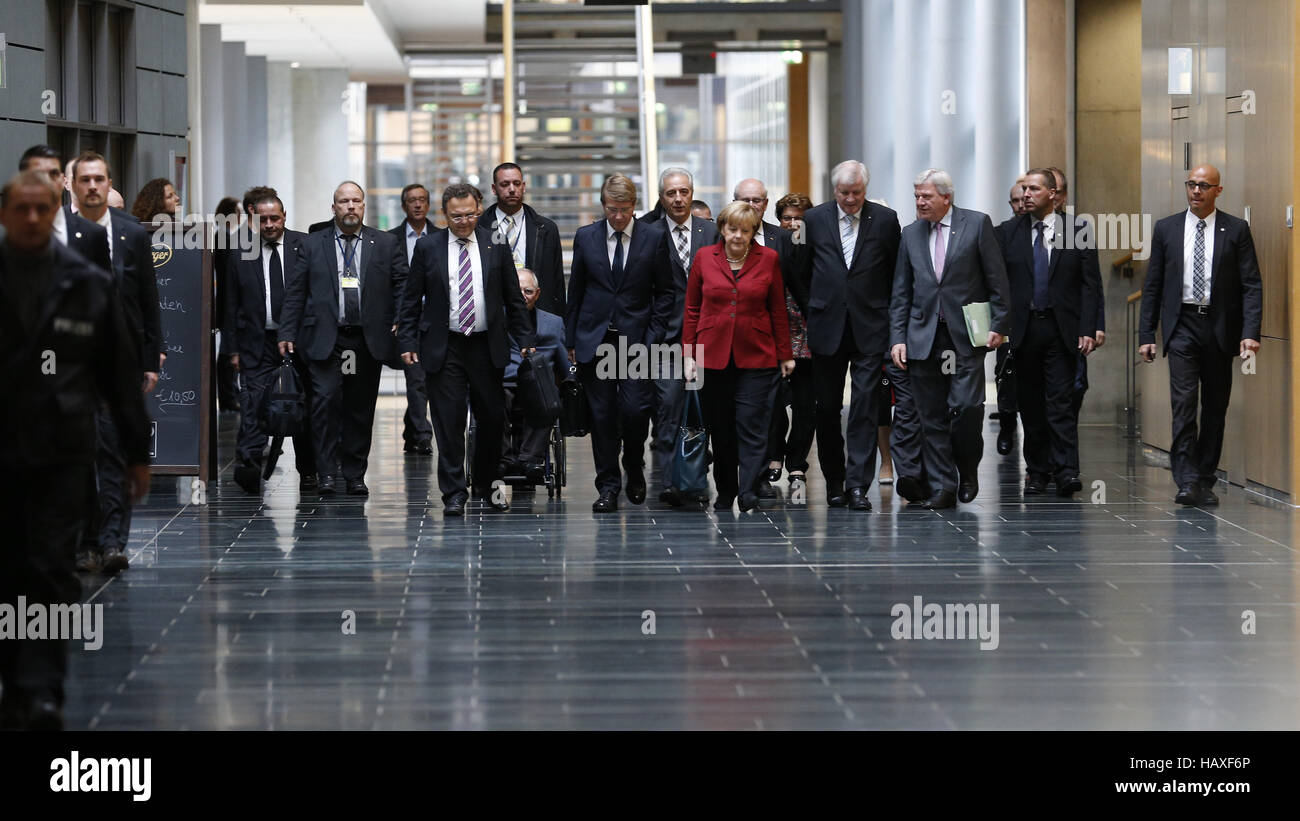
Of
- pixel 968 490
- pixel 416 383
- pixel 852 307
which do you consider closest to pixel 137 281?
pixel 852 307

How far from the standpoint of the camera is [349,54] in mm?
23344

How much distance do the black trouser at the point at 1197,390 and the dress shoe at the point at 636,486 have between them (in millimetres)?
2779

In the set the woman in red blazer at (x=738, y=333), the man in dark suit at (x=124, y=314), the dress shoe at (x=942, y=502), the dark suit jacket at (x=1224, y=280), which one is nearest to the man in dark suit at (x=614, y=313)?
the woman in red blazer at (x=738, y=333)

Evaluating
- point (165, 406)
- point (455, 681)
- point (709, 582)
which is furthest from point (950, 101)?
point (455, 681)

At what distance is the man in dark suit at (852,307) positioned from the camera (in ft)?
30.1

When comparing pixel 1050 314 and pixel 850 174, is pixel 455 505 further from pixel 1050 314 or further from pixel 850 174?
pixel 1050 314

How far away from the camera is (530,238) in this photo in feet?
32.8

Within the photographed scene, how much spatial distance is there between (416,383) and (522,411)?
8.63 ft

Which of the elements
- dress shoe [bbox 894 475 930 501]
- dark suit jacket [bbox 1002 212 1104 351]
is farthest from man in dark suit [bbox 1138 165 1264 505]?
dress shoe [bbox 894 475 930 501]

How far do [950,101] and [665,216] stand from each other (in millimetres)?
8535

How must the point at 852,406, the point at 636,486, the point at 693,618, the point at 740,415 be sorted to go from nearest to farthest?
the point at 693,618
the point at 740,415
the point at 852,406
the point at 636,486

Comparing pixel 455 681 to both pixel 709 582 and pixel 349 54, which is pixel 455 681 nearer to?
pixel 709 582

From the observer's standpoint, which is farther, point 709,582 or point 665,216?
point 665,216

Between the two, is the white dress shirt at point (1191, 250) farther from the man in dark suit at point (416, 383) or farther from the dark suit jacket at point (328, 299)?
the man in dark suit at point (416, 383)
